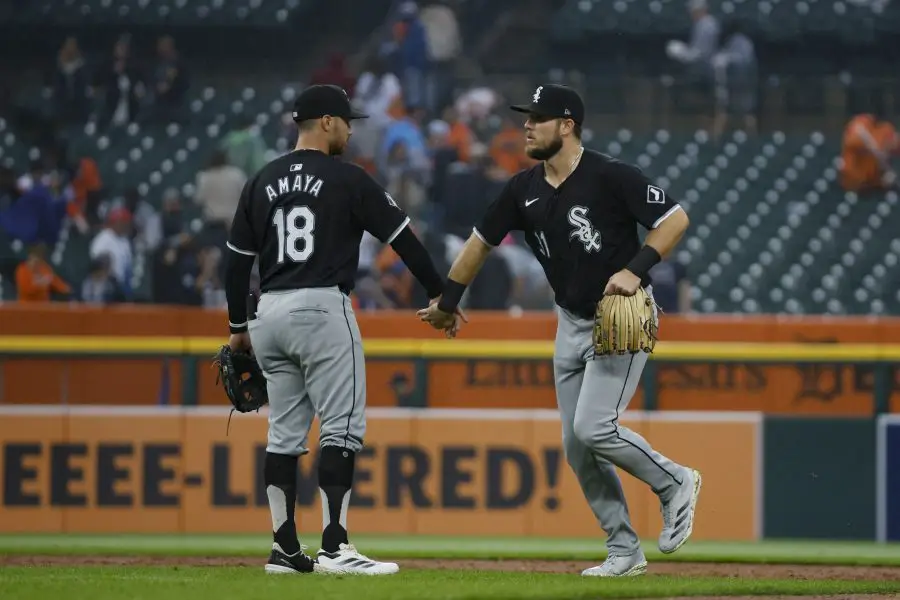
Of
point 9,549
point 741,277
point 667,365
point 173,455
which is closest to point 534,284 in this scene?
point 741,277

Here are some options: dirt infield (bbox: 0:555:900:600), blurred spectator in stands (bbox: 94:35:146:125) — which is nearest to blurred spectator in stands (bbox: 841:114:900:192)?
blurred spectator in stands (bbox: 94:35:146:125)

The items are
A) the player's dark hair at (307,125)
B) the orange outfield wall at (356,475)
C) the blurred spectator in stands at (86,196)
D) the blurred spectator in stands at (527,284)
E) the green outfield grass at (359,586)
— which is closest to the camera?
the green outfield grass at (359,586)

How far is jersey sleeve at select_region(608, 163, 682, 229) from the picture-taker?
579 cm

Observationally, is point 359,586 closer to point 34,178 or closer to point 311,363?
point 311,363

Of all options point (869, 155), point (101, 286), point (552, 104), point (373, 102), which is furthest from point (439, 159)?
point (552, 104)

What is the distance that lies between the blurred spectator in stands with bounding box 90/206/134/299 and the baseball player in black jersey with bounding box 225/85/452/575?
260 inches

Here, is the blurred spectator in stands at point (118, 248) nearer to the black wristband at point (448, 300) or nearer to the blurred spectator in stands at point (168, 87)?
the blurred spectator in stands at point (168, 87)

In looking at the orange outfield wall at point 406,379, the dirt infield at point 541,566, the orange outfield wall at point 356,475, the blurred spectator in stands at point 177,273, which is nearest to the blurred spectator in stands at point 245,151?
the blurred spectator in stands at point 177,273

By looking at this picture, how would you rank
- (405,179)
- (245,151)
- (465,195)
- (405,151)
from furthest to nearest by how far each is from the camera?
(245,151)
(405,151)
(405,179)
(465,195)

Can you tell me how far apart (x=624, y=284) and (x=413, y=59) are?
9.50 metres

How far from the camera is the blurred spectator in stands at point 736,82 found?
15289 mm

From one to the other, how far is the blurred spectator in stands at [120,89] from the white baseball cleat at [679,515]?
10.1 meters

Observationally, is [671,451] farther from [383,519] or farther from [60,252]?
[60,252]

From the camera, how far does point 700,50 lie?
15.5 metres
